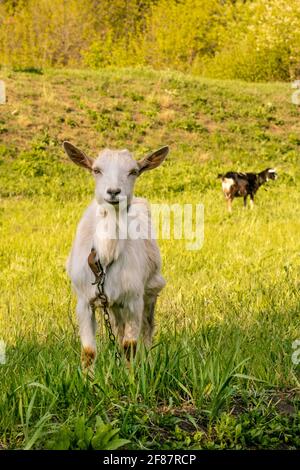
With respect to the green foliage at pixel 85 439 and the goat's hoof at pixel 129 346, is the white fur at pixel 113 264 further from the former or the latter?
the green foliage at pixel 85 439

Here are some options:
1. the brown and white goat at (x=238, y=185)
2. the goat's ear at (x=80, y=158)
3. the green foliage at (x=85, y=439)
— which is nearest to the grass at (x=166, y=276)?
the green foliage at (x=85, y=439)

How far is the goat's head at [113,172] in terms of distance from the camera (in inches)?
215

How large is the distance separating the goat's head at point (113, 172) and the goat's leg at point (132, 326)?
2.95ft

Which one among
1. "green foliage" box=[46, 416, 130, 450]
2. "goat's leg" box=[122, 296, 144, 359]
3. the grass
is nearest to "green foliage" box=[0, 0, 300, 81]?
the grass

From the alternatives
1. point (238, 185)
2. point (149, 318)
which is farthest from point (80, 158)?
point (238, 185)

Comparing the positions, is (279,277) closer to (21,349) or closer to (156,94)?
(21,349)

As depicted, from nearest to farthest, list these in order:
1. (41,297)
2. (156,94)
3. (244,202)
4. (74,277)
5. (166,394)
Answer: (166,394), (74,277), (41,297), (244,202), (156,94)

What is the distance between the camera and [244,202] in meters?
19.7

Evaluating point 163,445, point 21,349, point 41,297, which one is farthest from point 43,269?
point 163,445

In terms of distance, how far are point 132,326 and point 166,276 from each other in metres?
5.19

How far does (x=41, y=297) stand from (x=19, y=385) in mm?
4744

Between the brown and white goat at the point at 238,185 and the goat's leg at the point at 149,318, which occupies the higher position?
the brown and white goat at the point at 238,185
